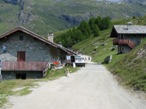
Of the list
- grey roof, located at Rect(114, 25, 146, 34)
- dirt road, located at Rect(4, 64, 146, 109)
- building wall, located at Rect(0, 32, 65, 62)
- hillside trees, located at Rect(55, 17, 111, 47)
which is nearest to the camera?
dirt road, located at Rect(4, 64, 146, 109)

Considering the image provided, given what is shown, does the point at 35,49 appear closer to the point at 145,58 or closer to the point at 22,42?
the point at 22,42

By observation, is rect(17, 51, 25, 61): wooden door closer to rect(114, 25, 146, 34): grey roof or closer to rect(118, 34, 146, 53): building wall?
rect(114, 25, 146, 34): grey roof

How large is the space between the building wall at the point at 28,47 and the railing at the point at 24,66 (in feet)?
6.08

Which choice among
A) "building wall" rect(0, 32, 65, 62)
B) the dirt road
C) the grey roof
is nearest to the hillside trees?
the grey roof

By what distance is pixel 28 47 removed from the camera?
5066 centimetres

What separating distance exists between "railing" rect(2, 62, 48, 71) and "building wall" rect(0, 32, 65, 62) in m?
1.85

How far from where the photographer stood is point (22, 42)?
5066cm

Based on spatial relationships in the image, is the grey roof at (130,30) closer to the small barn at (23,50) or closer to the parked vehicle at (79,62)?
the parked vehicle at (79,62)

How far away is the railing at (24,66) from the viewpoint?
48531mm

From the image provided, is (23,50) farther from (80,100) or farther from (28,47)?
(80,100)

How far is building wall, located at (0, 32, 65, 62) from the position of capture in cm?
5044

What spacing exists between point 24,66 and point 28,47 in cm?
317

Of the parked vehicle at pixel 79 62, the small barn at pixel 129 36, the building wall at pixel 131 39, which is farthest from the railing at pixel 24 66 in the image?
the building wall at pixel 131 39

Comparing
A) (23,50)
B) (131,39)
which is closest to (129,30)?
(131,39)
